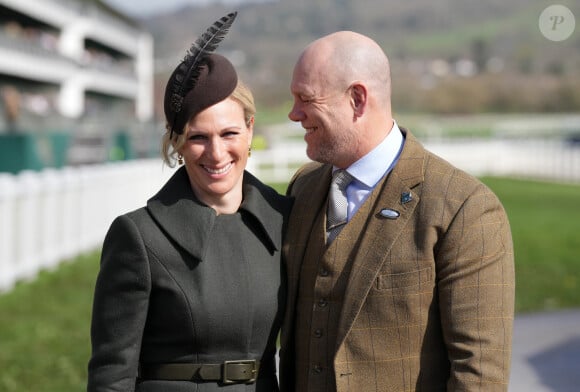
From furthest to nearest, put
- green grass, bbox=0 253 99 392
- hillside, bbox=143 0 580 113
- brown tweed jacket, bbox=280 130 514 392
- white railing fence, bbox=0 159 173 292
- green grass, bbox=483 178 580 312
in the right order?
hillside, bbox=143 0 580 113 < white railing fence, bbox=0 159 173 292 < green grass, bbox=483 178 580 312 < green grass, bbox=0 253 99 392 < brown tweed jacket, bbox=280 130 514 392

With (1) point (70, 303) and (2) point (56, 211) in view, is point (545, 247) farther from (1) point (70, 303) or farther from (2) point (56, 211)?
(1) point (70, 303)

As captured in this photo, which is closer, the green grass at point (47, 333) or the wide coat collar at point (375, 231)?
the wide coat collar at point (375, 231)

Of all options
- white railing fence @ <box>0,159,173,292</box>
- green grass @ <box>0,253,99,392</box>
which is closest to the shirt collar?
green grass @ <box>0,253,99,392</box>

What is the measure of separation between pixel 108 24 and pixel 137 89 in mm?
9457

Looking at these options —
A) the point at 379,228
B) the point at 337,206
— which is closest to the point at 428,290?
the point at 379,228

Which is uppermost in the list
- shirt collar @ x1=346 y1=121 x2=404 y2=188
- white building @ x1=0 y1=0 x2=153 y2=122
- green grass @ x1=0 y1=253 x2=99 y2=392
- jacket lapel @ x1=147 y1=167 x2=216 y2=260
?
white building @ x1=0 y1=0 x2=153 y2=122

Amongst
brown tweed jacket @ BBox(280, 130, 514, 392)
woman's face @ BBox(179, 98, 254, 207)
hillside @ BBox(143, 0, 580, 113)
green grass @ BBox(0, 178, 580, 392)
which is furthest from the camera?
hillside @ BBox(143, 0, 580, 113)

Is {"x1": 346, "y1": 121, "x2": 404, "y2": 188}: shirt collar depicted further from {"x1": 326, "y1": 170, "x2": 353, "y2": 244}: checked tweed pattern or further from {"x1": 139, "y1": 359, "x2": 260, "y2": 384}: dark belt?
{"x1": 139, "y1": 359, "x2": 260, "y2": 384}: dark belt

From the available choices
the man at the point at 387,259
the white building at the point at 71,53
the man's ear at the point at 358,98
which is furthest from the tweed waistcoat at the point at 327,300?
the white building at the point at 71,53

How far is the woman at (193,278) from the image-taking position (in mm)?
3168

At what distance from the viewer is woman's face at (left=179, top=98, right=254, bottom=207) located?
3186 millimetres

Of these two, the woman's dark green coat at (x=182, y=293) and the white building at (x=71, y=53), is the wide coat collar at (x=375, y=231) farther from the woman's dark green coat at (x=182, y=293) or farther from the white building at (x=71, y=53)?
the white building at (x=71, y=53)

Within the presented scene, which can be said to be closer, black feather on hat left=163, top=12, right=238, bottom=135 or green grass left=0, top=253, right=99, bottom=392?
black feather on hat left=163, top=12, right=238, bottom=135

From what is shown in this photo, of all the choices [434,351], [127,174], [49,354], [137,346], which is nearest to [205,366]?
[137,346]
